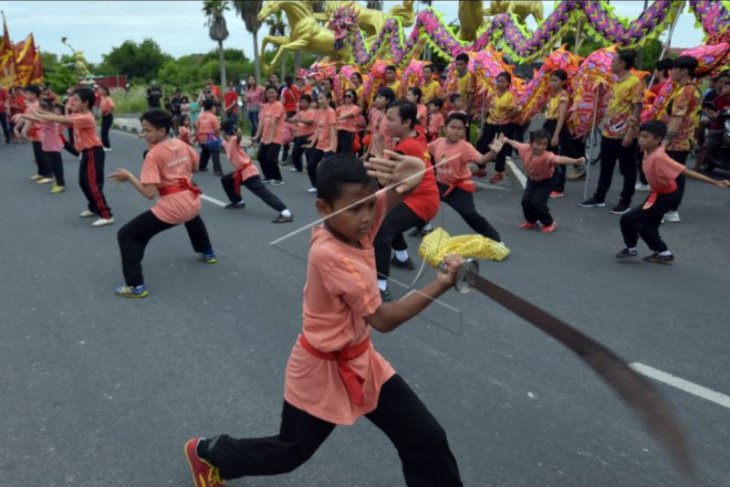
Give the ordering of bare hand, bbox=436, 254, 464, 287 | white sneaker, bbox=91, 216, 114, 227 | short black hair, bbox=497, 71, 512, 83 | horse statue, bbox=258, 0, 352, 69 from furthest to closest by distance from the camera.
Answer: horse statue, bbox=258, 0, 352, 69 < short black hair, bbox=497, 71, 512, 83 < white sneaker, bbox=91, 216, 114, 227 < bare hand, bbox=436, 254, 464, 287

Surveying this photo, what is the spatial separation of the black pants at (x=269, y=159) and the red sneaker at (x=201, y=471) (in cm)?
761

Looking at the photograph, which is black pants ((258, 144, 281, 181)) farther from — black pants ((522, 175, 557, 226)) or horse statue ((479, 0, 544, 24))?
horse statue ((479, 0, 544, 24))

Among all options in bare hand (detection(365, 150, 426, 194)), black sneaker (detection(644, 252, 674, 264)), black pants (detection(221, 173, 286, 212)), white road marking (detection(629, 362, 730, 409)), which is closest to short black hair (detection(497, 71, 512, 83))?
black pants (detection(221, 173, 286, 212))

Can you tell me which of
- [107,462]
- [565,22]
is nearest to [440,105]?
[565,22]

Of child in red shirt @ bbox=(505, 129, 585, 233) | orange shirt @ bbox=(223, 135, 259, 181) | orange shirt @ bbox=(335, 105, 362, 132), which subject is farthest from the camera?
orange shirt @ bbox=(335, 105, 362, 132)

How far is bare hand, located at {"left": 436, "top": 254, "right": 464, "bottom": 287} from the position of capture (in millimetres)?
1868

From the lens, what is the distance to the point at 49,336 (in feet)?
13.8

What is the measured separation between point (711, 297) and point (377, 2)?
38.1 meters

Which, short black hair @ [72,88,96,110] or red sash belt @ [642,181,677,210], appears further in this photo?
short black hair @ [72,88,96,110]

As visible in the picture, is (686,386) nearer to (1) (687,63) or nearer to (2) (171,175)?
(2) (171,175)

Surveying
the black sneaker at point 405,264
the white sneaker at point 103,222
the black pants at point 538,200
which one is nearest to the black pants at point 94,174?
the white sneaker at point 103,222

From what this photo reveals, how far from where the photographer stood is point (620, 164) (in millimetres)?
7797

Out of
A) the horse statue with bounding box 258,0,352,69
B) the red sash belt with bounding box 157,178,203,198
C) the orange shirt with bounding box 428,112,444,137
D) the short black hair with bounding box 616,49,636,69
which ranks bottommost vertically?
the red sash belt with bounding box 157,178,203,198

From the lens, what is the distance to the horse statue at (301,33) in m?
18.9
